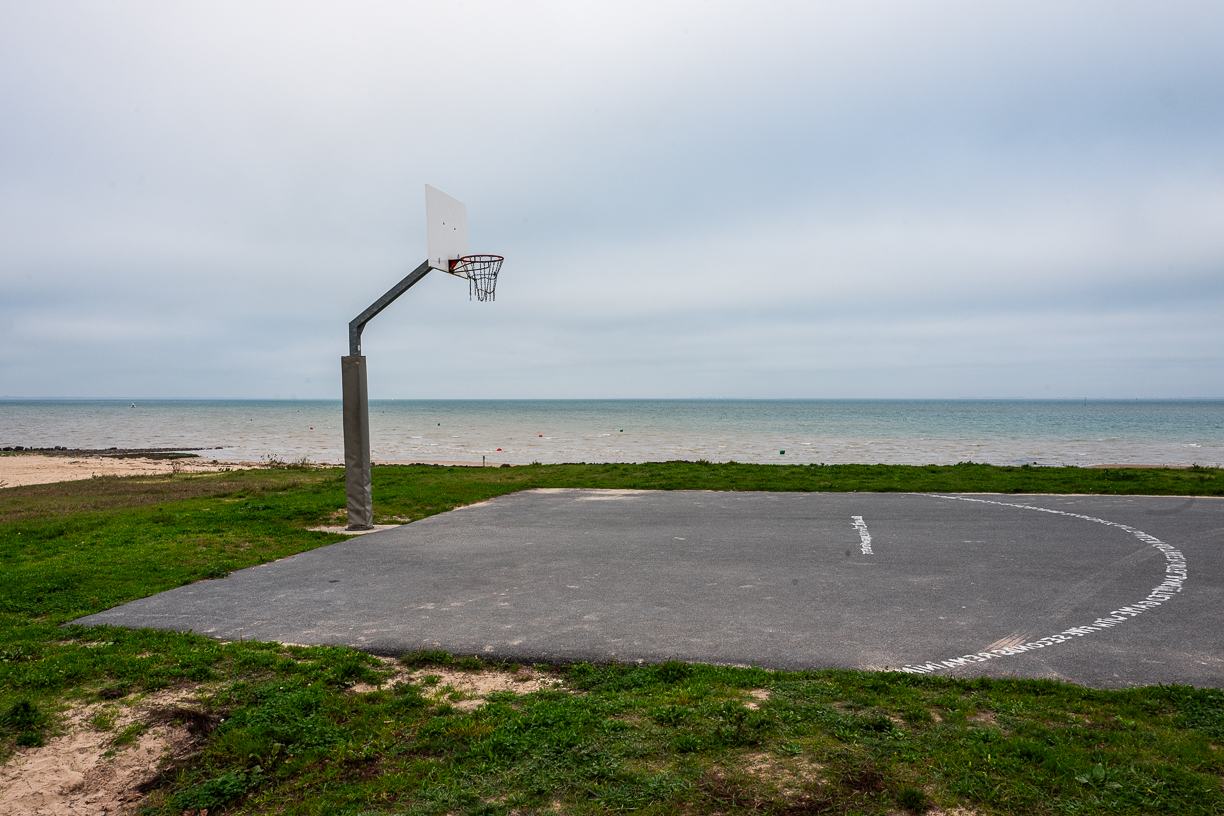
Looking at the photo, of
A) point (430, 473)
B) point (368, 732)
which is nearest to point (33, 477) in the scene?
point (430, 473)

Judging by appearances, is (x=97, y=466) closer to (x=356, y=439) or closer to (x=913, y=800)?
(x=356, y=439)

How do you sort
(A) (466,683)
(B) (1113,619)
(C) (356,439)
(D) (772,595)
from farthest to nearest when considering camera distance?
(C) (356,439), (D) (772,595), (B) (1113,619), (A) (466,683)

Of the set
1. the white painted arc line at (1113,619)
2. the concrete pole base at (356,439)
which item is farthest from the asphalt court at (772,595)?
the concrete pole base at (356,439)

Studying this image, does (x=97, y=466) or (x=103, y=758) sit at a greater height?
(x=103, y=758)

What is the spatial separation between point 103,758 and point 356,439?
311 inches

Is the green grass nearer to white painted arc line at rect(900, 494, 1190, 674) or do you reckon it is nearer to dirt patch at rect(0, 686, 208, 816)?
dirt patch at rect(0, 686, 208, 816)

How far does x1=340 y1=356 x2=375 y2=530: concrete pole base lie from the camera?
11.6 metres

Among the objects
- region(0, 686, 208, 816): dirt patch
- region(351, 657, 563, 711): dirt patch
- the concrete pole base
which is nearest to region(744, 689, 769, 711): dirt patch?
region(351, 657, 563, 711): dirt patch

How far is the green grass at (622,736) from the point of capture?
11.4 feet

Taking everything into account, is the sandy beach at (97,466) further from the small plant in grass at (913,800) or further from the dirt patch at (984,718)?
the small plant in grass at (913,800)

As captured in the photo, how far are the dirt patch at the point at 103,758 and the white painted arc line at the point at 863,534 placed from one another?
814cm

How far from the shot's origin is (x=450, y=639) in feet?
19.6

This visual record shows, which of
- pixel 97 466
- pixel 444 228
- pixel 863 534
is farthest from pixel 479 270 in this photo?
pixel 97 466

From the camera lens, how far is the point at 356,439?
38.0ft
